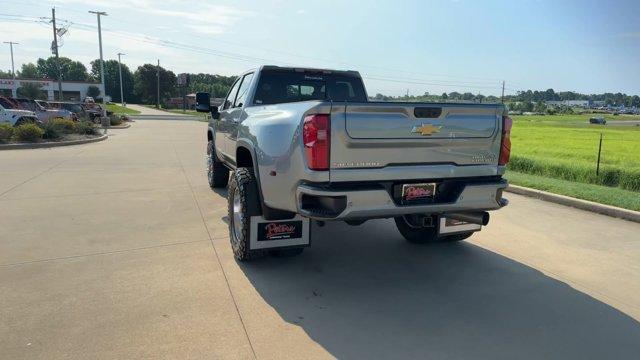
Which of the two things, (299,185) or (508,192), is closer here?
(299,185)

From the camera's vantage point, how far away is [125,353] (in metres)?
2.94

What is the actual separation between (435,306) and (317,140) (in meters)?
1.66

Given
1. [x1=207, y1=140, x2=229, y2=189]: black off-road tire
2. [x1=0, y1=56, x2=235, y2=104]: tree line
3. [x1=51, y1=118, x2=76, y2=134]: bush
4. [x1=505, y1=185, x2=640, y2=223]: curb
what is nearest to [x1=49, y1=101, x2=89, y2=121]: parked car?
[x1=51, y1=118, x2=76, y2=134]: bush

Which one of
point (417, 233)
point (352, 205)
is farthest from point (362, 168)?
point (417, 233)

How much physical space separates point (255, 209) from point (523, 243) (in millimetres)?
3305

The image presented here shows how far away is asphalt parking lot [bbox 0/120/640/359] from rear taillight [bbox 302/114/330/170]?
1.17 m

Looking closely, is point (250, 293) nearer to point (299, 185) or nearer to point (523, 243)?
point (299, 185)

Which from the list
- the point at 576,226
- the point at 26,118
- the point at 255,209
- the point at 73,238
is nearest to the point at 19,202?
the point at 73,238

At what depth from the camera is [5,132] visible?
1560cm

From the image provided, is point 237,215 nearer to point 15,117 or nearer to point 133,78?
point 15,117

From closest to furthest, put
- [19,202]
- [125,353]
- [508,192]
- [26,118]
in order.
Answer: [125,353] → [19,202] → [508,192] → [26,118]

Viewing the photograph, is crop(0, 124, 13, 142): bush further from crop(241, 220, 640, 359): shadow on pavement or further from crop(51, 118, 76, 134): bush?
crop(241, 220, 640, 359): shadow on pavement

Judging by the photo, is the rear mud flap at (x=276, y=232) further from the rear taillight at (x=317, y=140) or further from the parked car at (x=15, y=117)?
the parked car at (x=15, y=117)

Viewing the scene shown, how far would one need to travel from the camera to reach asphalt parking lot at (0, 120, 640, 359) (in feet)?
10.2
